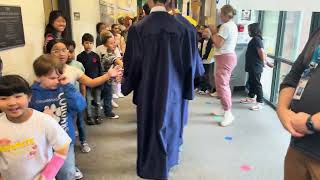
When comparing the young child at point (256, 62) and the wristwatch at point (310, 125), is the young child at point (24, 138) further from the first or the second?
the young child at point (256, 62)

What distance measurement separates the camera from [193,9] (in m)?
6.52

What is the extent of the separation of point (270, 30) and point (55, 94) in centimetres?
434

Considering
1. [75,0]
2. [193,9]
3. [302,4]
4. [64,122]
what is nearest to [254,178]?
[302,4]

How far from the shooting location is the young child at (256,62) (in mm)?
4234

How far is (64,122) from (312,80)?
1371 mm

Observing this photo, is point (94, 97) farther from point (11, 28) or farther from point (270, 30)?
point (270, 30)

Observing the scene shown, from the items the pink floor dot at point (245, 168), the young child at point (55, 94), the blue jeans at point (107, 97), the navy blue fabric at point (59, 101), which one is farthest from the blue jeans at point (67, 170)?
the blue jeans at point (107, 97)

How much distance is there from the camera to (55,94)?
173 cm

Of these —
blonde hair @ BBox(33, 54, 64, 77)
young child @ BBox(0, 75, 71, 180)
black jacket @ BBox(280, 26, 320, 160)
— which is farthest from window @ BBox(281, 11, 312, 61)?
young child @ BBox(0, 75, 71, 180)

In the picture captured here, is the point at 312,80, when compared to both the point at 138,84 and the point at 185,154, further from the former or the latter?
the point at 185,154

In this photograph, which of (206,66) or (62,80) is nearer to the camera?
(62,80)

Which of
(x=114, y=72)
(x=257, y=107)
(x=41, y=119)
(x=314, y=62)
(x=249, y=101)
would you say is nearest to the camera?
(x=314, y=62)

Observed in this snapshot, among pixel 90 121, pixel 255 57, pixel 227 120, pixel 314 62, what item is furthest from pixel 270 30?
pixel 314 62

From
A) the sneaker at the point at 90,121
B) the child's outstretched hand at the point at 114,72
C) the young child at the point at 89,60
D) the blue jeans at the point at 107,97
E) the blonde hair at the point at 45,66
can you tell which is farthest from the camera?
the blue jeans at the point at 107,97
